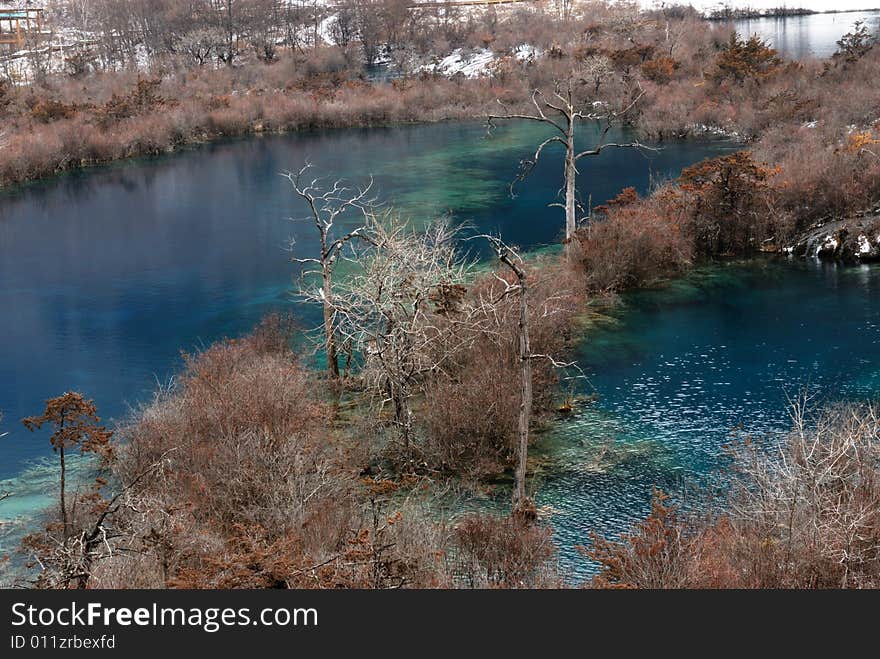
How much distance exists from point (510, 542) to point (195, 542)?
17.5 ft

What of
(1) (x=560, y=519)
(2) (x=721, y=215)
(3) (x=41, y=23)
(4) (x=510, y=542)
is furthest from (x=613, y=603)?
(3) (x=41, y=23)

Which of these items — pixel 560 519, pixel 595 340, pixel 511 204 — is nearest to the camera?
pixel 560 519

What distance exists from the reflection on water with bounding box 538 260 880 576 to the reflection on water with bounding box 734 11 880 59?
188ft

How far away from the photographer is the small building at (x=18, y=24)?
112 m

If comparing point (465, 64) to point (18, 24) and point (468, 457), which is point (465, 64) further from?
point (468, 457)

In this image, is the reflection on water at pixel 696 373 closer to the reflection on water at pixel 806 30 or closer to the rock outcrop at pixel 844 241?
the rock outcrop at pixel 844 241

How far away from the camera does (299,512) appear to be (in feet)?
58.2

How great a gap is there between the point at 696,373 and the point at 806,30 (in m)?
100.0

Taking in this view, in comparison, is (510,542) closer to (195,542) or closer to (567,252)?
(195,542)

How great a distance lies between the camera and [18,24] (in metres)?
116

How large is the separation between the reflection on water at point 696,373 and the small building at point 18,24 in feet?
328

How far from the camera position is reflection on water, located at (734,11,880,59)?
93.4 m

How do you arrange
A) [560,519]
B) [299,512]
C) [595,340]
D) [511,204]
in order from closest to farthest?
[299,512] → [560,519] → [595,340] → [511,204]

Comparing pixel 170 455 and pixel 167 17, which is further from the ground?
pixel 167 17
